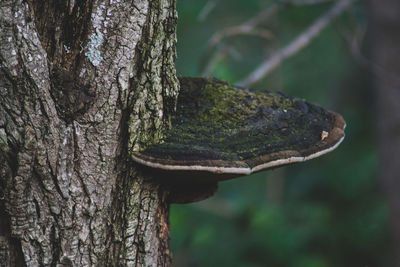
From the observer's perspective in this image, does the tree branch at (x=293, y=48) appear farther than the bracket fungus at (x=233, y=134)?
Yes

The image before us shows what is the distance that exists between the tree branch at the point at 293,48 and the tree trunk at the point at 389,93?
1.25 meters

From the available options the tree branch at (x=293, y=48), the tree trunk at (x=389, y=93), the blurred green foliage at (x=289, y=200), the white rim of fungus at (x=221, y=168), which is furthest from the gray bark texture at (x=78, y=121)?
the tree trunk at (x=389, y=93)

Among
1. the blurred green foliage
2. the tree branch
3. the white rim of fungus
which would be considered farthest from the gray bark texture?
the blurred green foliage

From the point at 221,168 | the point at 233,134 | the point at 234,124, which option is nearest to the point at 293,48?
the point at 234,124

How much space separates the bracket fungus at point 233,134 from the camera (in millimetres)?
1689

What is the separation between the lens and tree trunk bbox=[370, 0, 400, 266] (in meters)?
5.66

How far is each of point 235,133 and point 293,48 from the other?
2673 mm

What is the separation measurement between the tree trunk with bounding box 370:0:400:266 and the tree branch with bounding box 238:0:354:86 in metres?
1.25

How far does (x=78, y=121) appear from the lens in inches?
69.3

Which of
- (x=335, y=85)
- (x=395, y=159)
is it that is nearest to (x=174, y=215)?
(x=395, y=159)

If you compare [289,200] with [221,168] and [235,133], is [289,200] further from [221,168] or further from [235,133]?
[221,168]

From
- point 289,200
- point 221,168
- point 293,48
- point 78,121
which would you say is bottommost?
point 221,168

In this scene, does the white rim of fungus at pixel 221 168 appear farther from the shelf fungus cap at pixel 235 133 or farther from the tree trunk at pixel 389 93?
the tree trunk at pixel 389 93

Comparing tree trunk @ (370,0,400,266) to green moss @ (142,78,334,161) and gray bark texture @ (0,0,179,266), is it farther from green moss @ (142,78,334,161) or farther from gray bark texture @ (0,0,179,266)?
gray bark texture @ (0,0,179,266)
